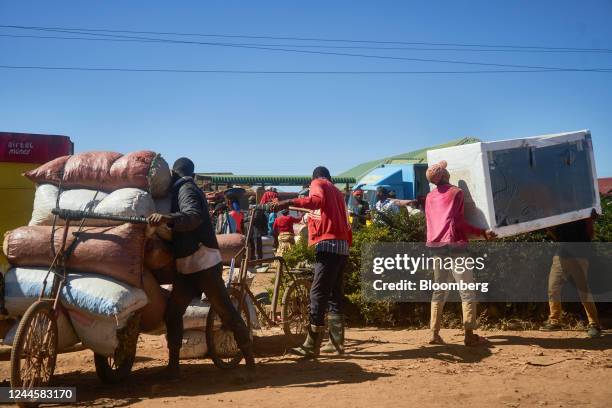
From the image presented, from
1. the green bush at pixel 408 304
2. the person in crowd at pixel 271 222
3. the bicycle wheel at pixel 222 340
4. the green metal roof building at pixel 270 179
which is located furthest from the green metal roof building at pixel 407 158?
the bicycle wheel at pixel 222 340

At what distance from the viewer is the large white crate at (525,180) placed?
23.2ft

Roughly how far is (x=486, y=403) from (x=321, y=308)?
210 centimetres

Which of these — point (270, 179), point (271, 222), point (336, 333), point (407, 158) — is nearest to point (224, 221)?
point (336, 333)

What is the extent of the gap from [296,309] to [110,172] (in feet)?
10.1

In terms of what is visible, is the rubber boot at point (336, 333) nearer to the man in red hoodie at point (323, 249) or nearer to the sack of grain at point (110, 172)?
the man in red hoodie at point (323, 249)

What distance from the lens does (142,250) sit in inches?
206

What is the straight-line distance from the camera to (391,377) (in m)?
5.82

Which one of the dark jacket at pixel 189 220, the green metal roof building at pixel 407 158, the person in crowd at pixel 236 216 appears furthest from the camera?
the green metal roof building at pixel 407 158

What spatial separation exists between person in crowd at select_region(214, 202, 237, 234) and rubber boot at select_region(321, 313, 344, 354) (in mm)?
4741

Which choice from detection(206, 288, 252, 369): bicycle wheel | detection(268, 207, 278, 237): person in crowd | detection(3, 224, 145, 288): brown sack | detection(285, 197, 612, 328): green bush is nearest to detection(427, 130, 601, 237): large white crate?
detection(285, 197, 612, 328): green bush

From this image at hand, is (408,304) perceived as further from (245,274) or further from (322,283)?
(245,274)

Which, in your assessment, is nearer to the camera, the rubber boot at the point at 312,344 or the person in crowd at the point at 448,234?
the rubber boot at the point at 312,344

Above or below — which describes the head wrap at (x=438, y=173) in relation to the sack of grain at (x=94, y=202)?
above

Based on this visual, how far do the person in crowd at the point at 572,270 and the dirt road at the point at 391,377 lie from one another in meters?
0.25
